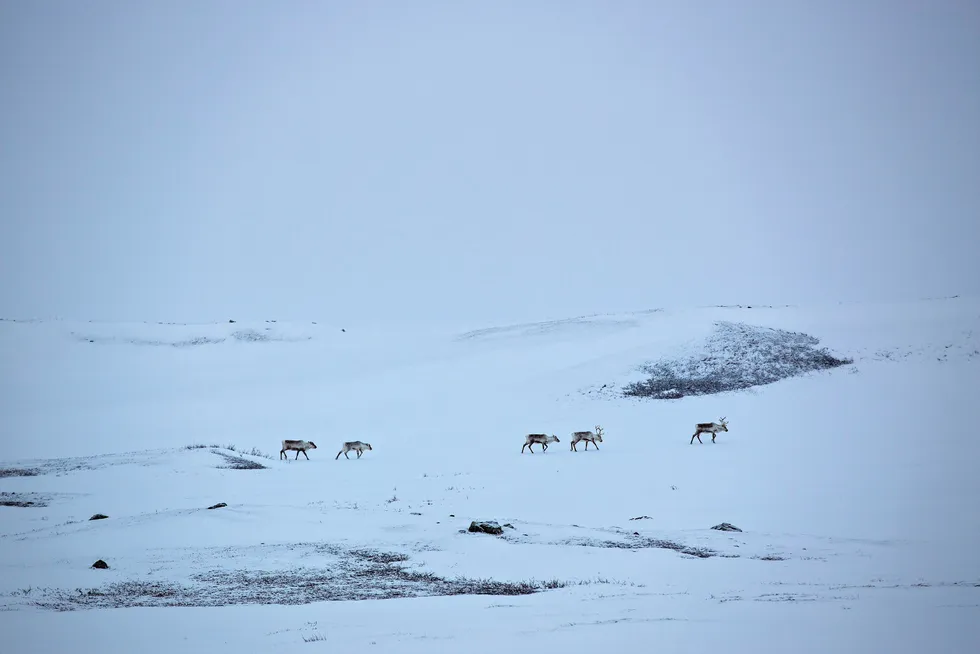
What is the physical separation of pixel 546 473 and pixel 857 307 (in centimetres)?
3705

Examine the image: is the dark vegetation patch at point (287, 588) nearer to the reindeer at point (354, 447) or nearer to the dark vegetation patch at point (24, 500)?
the dark vegetation patch at point (24, 500)

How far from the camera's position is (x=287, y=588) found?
13719 mm

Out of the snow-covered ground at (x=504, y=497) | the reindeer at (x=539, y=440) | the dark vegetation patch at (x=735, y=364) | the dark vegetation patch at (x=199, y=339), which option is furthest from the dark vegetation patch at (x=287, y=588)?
the dark vegetation patch at (x=199, y=339)

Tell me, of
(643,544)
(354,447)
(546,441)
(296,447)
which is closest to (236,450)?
(296,447)

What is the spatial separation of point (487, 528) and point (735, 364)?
89.1 ft

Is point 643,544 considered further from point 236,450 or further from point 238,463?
point 236,450

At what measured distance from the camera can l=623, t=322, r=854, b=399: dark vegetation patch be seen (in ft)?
128

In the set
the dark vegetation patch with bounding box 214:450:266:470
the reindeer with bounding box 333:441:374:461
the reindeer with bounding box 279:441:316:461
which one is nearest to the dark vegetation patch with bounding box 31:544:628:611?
the dark vegetation patch with bounding box 214:450:266:470

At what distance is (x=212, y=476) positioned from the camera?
26.6 m

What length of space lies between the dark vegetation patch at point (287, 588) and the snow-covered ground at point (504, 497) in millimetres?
95

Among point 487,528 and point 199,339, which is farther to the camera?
point 199,339

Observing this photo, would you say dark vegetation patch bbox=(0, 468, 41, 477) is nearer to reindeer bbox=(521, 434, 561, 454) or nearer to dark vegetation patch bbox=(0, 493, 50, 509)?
dark vegetation patch bbox=(0, 493, 50, 509)

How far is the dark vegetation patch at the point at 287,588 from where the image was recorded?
12562 millimetres

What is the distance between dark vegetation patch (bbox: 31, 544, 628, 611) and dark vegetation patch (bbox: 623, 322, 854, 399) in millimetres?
25909
